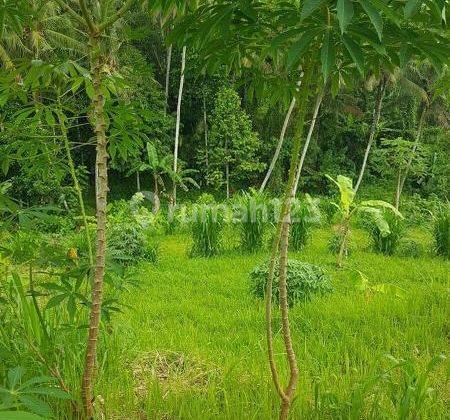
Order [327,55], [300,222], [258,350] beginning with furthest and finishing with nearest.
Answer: [300,222], [258,350], [327,55]

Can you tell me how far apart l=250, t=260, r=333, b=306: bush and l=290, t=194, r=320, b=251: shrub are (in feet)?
7.30

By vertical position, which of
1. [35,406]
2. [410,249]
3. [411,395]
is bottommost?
[410,249]

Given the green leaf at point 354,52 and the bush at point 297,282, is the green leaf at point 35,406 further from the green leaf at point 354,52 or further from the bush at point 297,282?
the bush at point 297,282

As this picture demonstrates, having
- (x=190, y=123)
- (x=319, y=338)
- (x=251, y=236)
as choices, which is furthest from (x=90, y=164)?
(x=319, y=338)

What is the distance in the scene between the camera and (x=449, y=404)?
2.23 m

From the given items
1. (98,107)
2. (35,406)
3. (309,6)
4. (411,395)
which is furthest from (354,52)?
(411,395)

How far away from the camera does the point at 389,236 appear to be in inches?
287

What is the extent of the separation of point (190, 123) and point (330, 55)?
18.2m

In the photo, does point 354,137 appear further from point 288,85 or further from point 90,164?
point 288,85

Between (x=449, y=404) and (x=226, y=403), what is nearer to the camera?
(x=226, y=403)

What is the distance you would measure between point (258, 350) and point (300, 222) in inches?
170

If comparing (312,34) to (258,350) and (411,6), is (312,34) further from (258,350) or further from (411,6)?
(258,350)

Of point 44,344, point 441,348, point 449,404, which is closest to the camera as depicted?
point 44,344

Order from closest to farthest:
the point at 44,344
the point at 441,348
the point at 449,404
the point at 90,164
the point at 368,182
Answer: the point at 44,344 → the point at 449,404 → the point at 441,348 → the point at 90,164 → the point at 368,182
